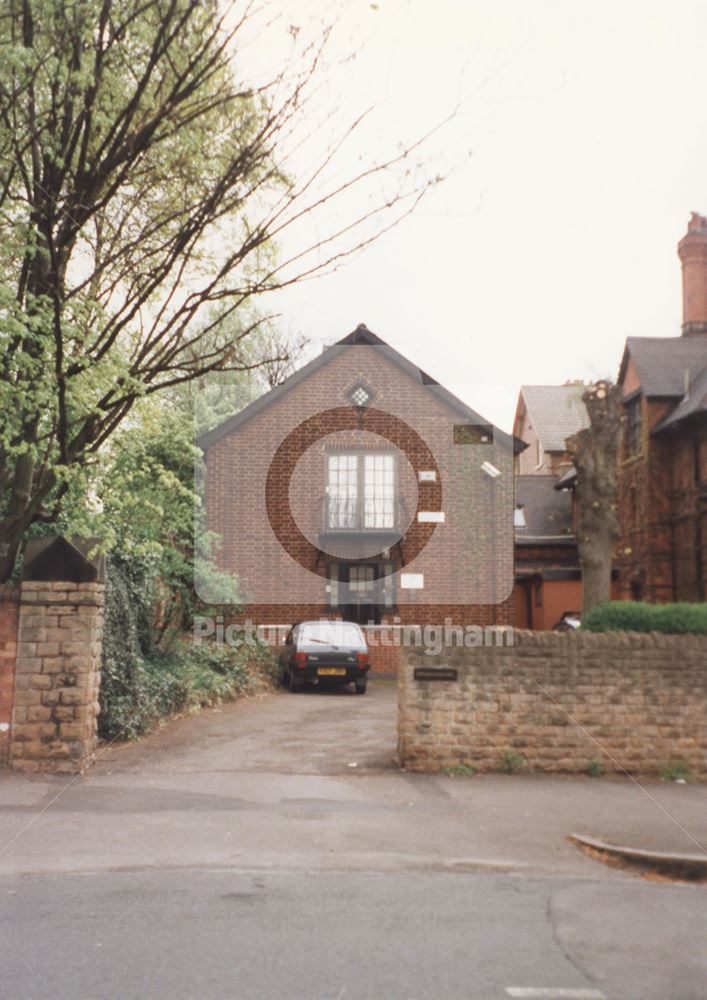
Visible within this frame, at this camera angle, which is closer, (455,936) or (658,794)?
(455,936)

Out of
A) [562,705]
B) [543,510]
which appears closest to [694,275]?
[543,510]

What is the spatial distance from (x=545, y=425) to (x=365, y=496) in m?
21.9

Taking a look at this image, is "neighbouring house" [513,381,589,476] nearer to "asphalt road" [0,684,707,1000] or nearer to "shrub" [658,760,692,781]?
"shrub" [658,760,692,781]

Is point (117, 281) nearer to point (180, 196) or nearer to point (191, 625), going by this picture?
point (180, 196)

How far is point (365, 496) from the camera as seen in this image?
980 inches

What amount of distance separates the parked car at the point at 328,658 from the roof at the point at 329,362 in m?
7.21

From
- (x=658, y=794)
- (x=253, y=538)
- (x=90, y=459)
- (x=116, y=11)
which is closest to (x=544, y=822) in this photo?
(x=658, y=794)

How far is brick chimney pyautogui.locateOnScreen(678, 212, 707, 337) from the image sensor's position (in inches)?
1276

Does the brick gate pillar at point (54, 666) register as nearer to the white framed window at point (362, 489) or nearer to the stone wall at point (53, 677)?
the stone wall at point (53, 677)

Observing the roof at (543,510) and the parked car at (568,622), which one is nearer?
the parked car at (568,622)

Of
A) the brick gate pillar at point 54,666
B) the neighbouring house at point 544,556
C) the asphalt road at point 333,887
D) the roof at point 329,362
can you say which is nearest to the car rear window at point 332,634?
the roof at point 329,362

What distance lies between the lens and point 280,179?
28.5ft

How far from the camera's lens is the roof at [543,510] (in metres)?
35.4

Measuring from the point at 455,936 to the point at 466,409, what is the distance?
68.1ft
